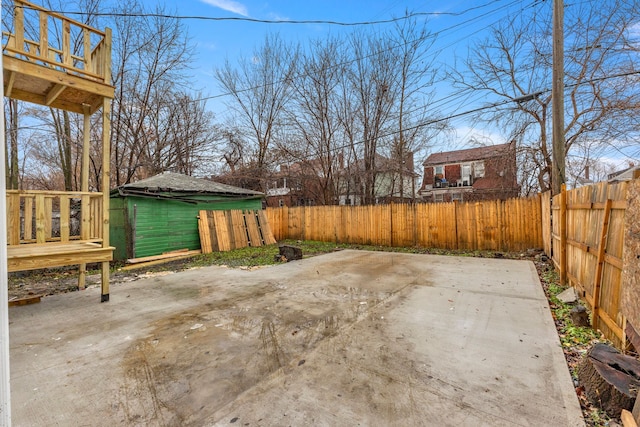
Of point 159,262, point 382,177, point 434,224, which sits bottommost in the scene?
point 159,262

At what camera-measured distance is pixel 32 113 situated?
30.8ft

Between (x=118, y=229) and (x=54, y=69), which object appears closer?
(x=54, y=69)

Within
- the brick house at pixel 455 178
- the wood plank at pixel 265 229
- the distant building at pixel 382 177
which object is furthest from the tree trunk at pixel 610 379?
the brick house at pixel 455 178

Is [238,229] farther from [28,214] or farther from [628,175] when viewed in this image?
[628,175]

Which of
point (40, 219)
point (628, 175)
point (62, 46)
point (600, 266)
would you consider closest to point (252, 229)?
point (40, 219)

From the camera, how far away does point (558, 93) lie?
239 inches

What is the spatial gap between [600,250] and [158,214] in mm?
9418

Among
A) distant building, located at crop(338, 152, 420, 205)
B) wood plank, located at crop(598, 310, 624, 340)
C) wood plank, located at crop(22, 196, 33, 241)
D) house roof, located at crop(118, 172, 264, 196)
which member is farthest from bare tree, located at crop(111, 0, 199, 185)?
wood plank, located at crop(598, 310, 624, 340)

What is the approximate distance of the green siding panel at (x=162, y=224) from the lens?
26.1ft

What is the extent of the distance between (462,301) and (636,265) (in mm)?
2201

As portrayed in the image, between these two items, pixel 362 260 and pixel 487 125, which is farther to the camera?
pixel 487 125

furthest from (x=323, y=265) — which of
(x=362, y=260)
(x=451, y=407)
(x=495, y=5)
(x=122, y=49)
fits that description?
(x=122, y=49)

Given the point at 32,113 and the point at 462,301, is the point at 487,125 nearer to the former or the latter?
the point at 462,301

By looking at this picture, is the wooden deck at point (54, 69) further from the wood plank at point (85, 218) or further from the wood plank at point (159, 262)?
the wood plank at point (159, 262)
